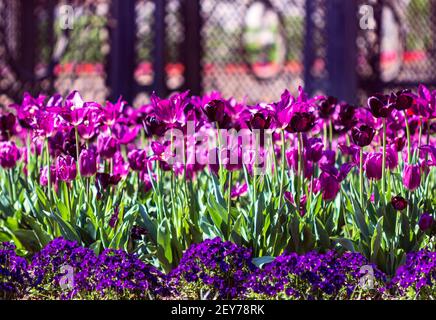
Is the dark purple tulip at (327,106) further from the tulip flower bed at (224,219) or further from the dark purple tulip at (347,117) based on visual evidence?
the dark purple tulip at (347,117)

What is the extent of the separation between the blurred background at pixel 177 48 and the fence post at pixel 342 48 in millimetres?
34

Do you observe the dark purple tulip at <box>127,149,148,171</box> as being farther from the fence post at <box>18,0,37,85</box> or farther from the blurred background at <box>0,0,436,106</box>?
the fence post at <box>18,0,37,85</box>

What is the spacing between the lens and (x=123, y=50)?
29.3ft

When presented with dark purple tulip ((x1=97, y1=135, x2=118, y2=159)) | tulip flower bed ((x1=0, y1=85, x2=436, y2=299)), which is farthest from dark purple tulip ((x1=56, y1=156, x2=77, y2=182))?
dark purple tulip ((x1=97, y1=135, x2=118, y2=159))

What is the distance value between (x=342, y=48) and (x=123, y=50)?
7.33 feet

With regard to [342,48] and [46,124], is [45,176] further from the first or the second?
[342,48]

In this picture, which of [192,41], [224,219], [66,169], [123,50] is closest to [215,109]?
[224,219]

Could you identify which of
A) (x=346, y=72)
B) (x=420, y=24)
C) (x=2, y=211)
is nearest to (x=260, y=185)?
(x=2, y=211)

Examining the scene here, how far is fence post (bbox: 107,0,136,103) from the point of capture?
8867mm

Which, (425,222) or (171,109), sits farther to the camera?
(171,109)
